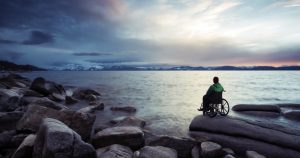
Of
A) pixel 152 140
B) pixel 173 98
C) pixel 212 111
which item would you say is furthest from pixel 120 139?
pixel 173 98

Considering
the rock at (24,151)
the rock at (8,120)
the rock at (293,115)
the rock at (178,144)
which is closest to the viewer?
the rock at (24,151)

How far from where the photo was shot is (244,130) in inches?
414

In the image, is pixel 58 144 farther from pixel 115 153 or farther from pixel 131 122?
pixel 131 122

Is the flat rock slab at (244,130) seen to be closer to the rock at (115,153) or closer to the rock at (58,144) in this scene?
the rock at (115,153)

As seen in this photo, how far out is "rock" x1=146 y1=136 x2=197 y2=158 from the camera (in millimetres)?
9594

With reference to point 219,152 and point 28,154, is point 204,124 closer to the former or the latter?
point 219,152

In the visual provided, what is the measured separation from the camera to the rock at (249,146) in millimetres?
9359

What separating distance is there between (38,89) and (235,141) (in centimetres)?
2204

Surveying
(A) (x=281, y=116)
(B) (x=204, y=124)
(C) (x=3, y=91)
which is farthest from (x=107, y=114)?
(A) (x=281, y=116)

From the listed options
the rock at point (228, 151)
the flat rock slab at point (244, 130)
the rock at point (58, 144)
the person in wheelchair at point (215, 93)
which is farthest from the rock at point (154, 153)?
the person in wheelchair at point (215, 93)

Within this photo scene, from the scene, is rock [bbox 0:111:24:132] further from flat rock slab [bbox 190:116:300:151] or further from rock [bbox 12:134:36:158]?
flat rock slab [bbox 190:116:300:151]

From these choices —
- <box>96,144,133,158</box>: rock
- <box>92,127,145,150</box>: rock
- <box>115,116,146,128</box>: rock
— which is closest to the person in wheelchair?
<box>115,116,146,128</box>: rock

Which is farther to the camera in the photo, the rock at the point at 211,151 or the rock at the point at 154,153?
the rock at the point at 211,151

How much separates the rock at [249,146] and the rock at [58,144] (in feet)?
20.7
